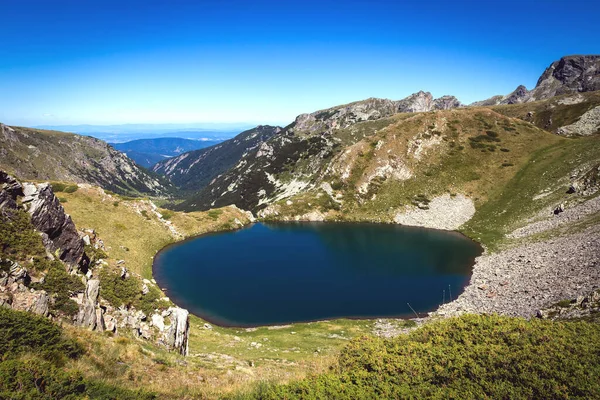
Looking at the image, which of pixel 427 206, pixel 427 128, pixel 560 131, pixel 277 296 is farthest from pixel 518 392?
pixel 560 131

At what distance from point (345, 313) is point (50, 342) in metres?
43.7

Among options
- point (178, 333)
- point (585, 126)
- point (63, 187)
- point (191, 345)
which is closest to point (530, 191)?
point (585, 126)

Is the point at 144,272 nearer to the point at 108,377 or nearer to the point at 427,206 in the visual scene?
the point at 108,377

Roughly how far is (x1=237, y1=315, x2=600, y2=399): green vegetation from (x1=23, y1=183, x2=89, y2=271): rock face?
107 ft

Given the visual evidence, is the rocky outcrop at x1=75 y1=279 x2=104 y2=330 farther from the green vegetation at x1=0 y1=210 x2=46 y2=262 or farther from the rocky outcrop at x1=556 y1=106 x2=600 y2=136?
the rocky outcrop at x1=556 y1=106 x2=600 y2=136

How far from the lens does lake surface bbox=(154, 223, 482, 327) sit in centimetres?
5247

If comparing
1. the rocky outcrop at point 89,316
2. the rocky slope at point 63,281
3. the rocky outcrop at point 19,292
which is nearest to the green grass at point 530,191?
the rocky slope at point 63,281

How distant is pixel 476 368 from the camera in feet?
53.4

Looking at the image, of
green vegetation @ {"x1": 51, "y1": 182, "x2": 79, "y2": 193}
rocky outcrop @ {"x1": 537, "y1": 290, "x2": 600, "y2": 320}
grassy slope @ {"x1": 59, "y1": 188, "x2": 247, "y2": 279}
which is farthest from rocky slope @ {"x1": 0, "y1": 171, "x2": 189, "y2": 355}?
green vegetation @ {"x1": 51, "y1": 182, "x2": 79, "y2": 193}

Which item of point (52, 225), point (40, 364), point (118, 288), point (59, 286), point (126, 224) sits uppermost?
point (52, 225)

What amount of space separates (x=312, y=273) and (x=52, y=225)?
48.2 meters

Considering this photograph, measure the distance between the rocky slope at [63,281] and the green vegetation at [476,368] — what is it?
17546 millimetres

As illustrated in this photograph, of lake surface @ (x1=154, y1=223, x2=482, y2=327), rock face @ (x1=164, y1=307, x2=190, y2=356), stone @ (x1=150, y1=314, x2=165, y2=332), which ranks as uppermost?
rock face @ (x1=164, y1=307, x2=190, y2=356)

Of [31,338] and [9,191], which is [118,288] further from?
[31,338]
